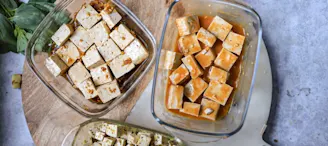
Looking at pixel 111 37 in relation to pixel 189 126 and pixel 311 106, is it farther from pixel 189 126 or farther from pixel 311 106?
pixel 311 106

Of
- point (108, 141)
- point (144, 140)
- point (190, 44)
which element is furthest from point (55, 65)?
point (190, 44)

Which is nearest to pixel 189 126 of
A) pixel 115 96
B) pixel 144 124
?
pixel 144 124

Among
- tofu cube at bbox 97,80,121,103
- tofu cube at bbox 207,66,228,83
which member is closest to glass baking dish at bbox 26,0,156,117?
tofu cube at bbox 97,80,121,103

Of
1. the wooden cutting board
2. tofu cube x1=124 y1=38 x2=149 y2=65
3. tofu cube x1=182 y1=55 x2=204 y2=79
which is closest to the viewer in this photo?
tofu cube x1=182 y1=55 x2=204 y2=79

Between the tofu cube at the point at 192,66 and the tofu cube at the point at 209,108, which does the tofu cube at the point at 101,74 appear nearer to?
the tofu cube at the point at 192,66

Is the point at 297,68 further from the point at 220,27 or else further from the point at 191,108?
the point at 191,108

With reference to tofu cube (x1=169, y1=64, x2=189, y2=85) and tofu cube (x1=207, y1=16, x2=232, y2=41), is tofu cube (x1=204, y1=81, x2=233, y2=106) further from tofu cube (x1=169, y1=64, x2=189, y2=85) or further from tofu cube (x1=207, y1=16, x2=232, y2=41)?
tofu cube (x1=207, y1=16, x2=232, y2=41)
